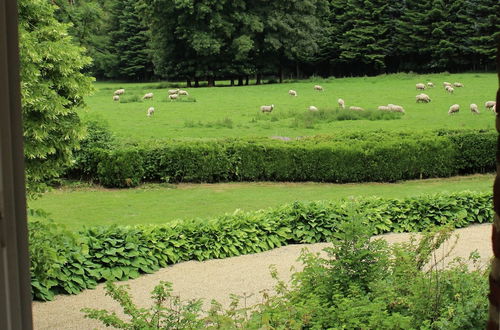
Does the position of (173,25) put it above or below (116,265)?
above

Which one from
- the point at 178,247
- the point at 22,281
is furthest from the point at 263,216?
the point at 22,281

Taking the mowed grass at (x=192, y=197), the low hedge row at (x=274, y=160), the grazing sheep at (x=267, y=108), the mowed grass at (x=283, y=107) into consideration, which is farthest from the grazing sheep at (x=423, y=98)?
the mowed grass at (x=192, y=197)

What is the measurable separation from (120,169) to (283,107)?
6.59 meters

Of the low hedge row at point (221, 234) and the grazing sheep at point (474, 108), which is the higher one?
the grazing sheep at point (474, 108)

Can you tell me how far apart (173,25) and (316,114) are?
6512 mm

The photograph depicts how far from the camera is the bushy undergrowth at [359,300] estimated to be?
2.94 metres

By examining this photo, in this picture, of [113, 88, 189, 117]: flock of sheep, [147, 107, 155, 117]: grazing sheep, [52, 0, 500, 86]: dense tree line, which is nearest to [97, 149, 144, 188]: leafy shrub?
[147, 107, 155, 117]: grazing sheep

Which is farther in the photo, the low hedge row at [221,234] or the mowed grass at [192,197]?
the mowed grass at [192,197]

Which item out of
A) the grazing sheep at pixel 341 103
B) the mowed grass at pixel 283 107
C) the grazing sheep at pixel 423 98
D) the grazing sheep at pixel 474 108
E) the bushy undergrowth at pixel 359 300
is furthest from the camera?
the grazing sheep at pixel 423 98

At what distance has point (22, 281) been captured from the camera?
43.6 inches

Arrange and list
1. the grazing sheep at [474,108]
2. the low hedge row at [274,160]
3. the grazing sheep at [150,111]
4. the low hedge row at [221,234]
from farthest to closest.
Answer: the grazing sheep at [150,111] → the grazing sheep at [474,108] → the low hedge row at [274,160] → the low hedge row at [221,234]

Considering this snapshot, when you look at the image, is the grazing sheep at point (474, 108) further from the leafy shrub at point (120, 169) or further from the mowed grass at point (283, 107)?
the leafy shrub at point (120, 169)

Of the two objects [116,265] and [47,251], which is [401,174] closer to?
[116,265]

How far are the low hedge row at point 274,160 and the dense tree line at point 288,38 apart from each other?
5.58 m
